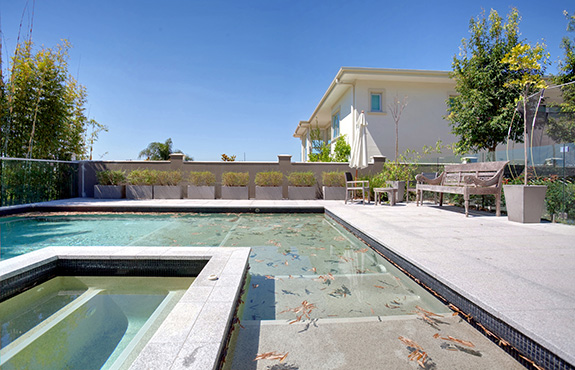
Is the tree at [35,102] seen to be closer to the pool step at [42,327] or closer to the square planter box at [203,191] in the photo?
the square planter box at [203,191]

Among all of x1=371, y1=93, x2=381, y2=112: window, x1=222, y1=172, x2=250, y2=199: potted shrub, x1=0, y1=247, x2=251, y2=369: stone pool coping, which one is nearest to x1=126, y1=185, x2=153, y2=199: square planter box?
x1=222, y1=172, x2=250, y2=199: potted shrub

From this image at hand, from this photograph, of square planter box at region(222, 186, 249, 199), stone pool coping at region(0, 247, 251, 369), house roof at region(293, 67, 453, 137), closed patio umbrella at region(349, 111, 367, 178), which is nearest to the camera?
stone pool coping at region(0, 247, 251, 369)

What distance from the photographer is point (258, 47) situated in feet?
45.5

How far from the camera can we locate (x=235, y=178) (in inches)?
360

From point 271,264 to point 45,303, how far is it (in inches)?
77.2

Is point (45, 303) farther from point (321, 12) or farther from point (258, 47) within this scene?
point (258, 47)

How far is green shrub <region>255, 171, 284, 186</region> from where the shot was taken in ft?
29.9

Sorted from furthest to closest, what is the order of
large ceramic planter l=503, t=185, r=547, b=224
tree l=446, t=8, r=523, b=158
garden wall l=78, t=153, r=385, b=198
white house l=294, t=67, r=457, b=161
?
white house l=294, t=67, r=457, b=161, garden wall l=78, t=153, r=385, b=198, tree l=446, t=8, r=523, b=158, large ceramic planter l=503, t=185, r=547, b=224

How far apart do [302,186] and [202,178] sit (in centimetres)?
325

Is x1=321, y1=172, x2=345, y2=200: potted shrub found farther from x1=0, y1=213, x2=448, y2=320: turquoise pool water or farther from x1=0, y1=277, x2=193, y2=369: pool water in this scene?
x1=0, y1=277, x2=193, y2=369: pool water

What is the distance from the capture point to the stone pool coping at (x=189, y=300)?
3.71ft

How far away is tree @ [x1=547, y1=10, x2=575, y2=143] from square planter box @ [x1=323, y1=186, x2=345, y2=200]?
516 centimetres

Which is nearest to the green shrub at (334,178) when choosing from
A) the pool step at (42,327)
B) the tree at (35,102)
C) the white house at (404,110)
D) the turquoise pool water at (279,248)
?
the turquoise pool water at (279,248)

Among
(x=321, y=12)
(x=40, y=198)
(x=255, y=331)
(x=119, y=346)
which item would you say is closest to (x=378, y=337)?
(x=255, y=331)
